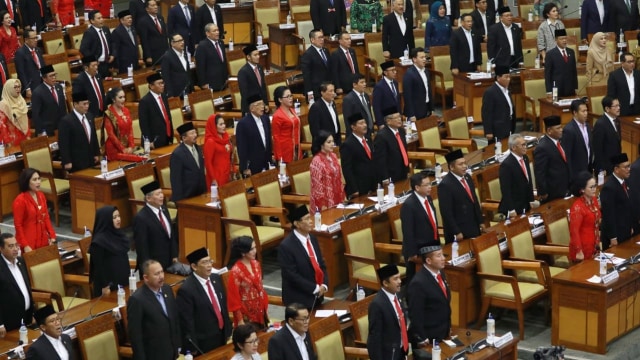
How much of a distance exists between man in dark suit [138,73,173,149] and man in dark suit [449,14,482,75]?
184 inches

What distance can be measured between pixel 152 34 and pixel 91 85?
2716mm

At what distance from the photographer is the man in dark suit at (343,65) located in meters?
19.4

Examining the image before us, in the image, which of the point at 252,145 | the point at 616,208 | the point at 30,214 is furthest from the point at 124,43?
the point at 616,208

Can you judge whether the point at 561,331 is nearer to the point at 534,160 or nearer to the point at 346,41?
the point at 534,160

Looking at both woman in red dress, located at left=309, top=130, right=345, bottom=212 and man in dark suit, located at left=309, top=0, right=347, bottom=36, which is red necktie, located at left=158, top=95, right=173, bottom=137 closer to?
woman in red dress, located at left=309, top=130, right=345, bottom=212

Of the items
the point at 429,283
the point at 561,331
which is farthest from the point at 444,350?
the point at 561,331

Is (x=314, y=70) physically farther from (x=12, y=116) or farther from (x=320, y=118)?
(x=12, y=116)

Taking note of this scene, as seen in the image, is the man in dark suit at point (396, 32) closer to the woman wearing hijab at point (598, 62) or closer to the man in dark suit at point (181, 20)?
the woman wearing hijab at point (598, 62)

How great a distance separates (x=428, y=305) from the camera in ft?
40.9

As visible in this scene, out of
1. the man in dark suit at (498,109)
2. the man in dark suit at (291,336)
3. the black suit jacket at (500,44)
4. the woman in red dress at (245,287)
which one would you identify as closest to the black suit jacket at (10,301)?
the woman in red dress at (245,287)

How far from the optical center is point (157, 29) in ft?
68.1

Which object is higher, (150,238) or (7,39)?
(7,39)

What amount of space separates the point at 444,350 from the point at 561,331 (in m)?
1.82

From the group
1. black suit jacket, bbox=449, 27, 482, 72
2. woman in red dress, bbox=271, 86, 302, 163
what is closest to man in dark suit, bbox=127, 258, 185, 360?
woman in red dress, bbox=271, 86, 302, 163
